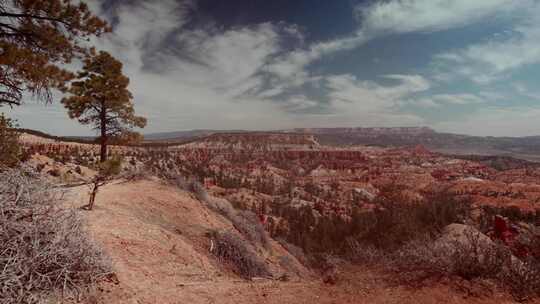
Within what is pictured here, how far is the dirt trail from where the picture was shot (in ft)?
16.9

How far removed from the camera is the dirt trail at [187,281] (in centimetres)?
515

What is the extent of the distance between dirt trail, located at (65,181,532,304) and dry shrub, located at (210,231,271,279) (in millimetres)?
442

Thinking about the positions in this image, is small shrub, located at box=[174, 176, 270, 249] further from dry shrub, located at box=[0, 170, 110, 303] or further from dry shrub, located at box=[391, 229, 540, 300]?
dry shrub, located at box=[0, 170, 110, 303]

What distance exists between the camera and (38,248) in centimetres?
381

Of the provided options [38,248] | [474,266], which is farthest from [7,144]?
[474,266]

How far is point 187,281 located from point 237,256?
3.44 meters

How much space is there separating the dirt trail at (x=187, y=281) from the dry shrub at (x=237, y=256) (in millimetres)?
442

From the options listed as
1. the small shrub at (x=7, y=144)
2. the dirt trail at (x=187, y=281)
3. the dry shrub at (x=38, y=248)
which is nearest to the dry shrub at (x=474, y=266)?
the dirt trail at (x=187, y=281)

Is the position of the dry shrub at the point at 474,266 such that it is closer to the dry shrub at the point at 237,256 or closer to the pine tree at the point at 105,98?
the dry shrub at the point at 237,256

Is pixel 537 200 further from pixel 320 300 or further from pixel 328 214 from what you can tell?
pixel 320 300

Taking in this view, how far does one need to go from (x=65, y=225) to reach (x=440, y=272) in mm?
6831

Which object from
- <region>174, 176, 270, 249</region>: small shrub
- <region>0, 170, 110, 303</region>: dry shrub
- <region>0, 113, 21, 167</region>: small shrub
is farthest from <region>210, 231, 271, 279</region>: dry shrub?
<region>0, 113, 21, 167</region>: small shrub

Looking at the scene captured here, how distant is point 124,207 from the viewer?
11.4m

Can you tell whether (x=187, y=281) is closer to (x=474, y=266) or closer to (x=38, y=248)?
(x=38, y=248)
